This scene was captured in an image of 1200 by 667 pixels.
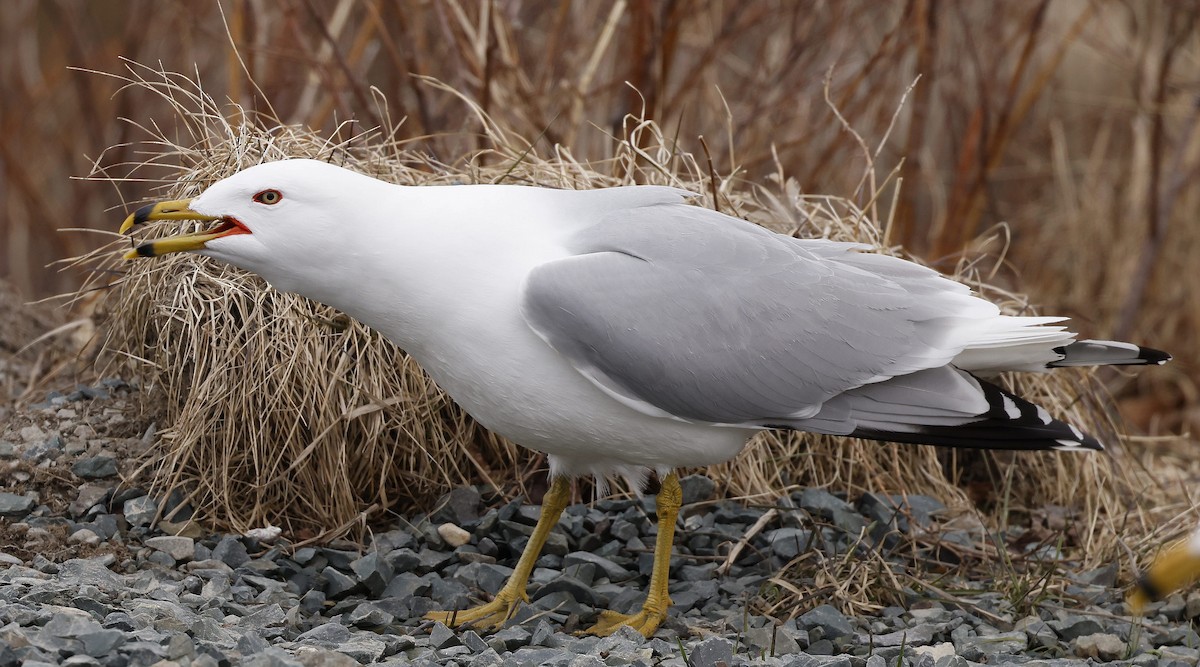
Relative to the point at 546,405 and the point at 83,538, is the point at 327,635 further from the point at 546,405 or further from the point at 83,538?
the point at 83,538

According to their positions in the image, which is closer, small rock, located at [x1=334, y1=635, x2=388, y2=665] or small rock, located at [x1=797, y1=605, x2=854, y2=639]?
small rock, located at [x1=334, y1=635, x2=388, y2=665]

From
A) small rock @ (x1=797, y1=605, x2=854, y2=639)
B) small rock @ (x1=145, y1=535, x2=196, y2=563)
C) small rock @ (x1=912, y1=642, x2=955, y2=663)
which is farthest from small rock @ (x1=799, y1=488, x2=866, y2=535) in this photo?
small rock @ (x1=145, y1=535, x2=196, y2=563)

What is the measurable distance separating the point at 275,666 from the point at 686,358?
110 cm

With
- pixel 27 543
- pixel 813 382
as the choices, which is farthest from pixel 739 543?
pixel 27 543

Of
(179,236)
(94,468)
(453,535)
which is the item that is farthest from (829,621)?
(94,468)

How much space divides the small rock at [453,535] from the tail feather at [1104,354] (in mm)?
1598

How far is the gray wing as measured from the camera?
2857 millimetres

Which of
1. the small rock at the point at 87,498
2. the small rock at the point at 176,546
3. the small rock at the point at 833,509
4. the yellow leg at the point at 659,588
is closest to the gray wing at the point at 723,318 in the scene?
the yellow leg at the point at 659,588

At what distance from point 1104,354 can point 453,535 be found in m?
1.74

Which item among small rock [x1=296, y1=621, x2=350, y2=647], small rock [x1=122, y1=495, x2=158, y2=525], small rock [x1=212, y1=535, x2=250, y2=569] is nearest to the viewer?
small rock [x1=296, y1=621, x2=350, y2=647]

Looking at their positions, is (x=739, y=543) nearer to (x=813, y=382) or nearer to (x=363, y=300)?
(x=813, y=382)

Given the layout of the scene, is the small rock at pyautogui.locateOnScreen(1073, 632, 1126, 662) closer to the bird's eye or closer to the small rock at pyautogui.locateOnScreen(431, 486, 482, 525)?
the small rock at pyautogui.locateOnScreen(431, 486, 482, 525)

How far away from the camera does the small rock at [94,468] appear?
3.59 m

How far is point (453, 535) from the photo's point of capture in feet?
11.7
